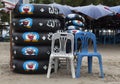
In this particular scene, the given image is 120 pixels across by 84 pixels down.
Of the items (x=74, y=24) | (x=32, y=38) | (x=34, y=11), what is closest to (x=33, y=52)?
(x=32, y=38)

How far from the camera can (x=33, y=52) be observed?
10.0 metres

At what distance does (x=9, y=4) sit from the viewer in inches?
410

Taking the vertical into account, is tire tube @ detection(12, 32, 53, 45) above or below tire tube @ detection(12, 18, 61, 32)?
below

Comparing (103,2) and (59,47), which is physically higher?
(103,2)

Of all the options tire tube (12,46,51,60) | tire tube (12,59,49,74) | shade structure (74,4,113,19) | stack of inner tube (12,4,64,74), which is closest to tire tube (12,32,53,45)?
stack of inner tube (12,4,64,74)

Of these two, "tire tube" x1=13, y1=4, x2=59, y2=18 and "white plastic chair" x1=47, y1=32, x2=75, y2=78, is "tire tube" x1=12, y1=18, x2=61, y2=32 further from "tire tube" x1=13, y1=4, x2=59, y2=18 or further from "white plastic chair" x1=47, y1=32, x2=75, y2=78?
"white plastic chair" x1=47, y1=32, x2=75, y2=78

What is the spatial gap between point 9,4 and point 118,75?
3755 millimetres

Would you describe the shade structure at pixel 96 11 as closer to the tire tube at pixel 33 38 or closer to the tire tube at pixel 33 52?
the tire tube at pixel 33 38

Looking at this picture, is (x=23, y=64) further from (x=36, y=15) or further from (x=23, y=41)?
(x=36, y=15)

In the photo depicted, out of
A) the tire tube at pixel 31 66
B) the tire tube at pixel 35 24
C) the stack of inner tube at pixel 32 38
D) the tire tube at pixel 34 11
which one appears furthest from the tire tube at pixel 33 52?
the tire tube at pixel 34 11

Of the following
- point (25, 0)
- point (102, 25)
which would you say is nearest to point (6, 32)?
point (102, 25)

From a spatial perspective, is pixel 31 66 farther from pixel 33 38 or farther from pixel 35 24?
pixel 35 24

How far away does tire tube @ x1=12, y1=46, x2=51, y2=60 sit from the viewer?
1003cm

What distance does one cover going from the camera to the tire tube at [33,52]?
1003 centimetres
